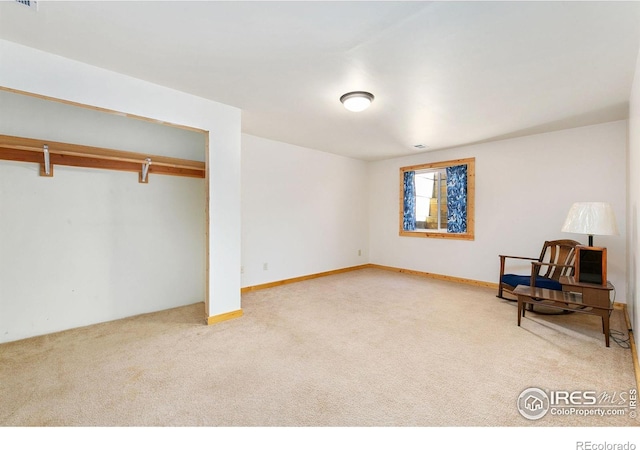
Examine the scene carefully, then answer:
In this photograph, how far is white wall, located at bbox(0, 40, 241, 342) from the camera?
2.21m

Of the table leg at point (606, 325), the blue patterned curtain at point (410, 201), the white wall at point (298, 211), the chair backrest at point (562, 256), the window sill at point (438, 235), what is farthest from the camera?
the blue patterned curtain at point (410, 201)

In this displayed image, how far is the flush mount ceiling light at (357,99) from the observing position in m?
2.83

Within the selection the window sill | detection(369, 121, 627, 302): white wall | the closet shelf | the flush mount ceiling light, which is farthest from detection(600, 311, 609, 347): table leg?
the closet shelf

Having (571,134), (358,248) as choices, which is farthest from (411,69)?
(358,248)

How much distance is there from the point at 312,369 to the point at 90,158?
10.2 feet

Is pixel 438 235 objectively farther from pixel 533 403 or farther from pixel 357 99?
pixel 533 403

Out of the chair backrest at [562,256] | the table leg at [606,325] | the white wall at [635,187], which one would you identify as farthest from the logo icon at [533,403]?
the chair backrest at [562,256]

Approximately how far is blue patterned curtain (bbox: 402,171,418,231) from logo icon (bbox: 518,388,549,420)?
160 inches

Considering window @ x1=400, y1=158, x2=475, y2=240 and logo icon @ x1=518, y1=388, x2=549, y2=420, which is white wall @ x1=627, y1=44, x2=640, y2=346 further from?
window @ x1=400, y1=158, x2=475, y2=240

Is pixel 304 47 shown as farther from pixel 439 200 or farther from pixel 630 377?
pixel 439 200

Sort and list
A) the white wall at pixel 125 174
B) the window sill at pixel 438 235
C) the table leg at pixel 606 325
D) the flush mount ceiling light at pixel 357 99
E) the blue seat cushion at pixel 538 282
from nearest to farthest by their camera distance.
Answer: the white wall at pixel 125 174 < the table leg at pixel 606 325 < the flush mount ceiling light at pixel 357 99 < the blue seat cushion at pixel 538 282 < the window sill at pixel 438 235

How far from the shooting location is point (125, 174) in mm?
3266

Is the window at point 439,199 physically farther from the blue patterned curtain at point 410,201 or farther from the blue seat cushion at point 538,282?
the blue seat cushion at point 538,282

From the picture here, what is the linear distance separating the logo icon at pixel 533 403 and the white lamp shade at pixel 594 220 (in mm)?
1936
